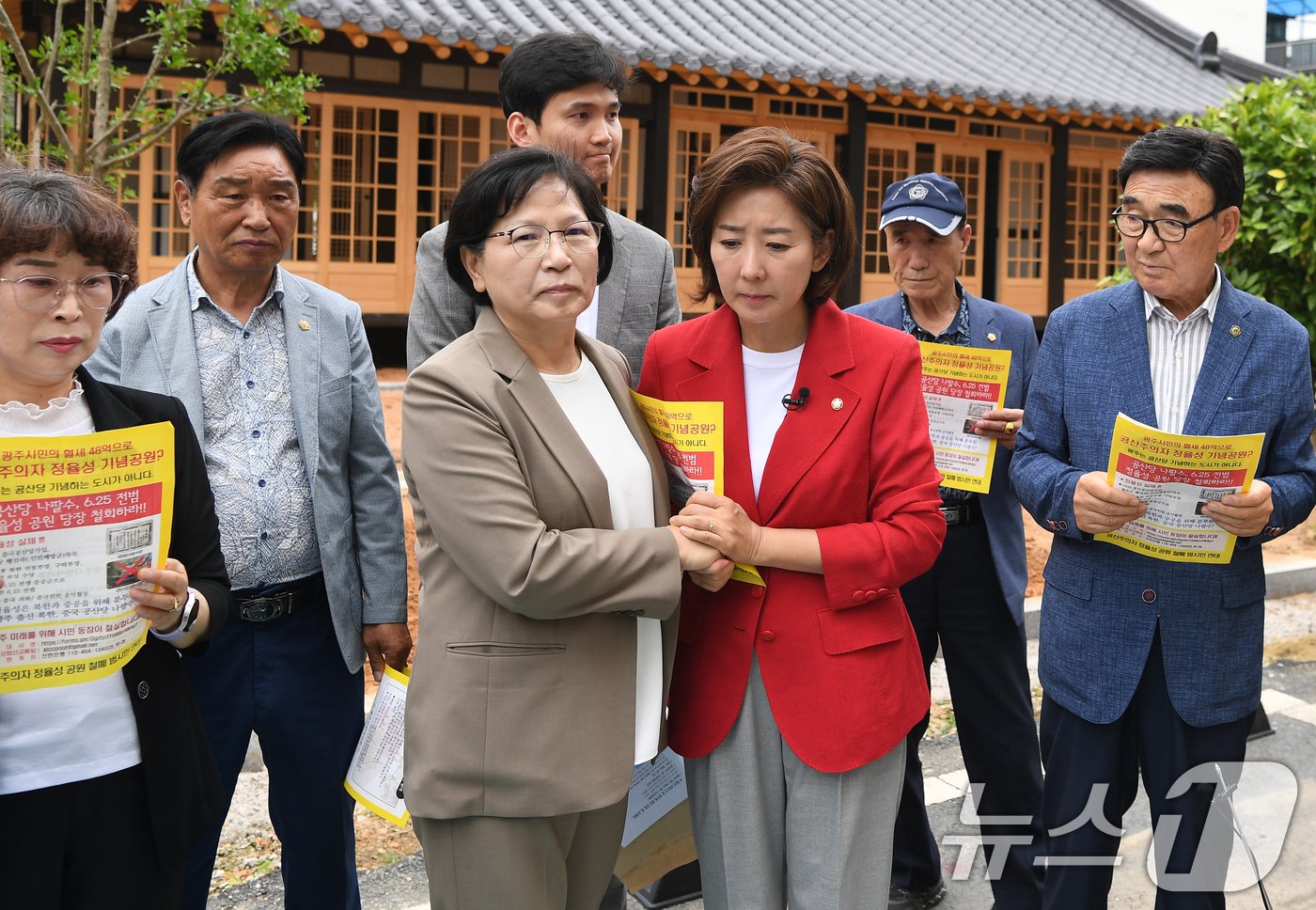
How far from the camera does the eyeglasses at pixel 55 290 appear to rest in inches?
79.6

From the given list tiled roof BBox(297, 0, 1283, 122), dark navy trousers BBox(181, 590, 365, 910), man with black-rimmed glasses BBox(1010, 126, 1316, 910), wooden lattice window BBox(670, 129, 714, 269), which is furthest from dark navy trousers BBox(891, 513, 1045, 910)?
wooden lattice window BBox(670, 129, 714, 269)

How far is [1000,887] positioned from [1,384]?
9.39 ft

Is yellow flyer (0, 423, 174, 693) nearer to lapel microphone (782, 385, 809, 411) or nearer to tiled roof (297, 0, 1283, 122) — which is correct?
lapel microphone (782, 385, 809, 411)

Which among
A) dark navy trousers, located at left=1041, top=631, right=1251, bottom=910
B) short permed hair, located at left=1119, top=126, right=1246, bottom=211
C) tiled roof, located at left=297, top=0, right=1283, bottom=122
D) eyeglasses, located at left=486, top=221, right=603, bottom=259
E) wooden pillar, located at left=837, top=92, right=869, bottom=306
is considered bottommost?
dark navy trousers, located at left=1041, top=631, right=1251, bottom=910

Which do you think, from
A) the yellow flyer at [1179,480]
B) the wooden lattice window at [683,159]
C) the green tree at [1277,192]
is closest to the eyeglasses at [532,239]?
the yellow flyer at [1179,480]

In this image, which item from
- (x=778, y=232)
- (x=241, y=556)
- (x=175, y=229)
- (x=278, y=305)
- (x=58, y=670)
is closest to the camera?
(x=58, y=670)

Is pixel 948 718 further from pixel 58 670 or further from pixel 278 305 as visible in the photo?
pixel 58 670

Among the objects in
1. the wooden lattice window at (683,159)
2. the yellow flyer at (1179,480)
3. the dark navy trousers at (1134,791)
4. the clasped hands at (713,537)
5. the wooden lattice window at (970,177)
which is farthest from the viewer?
the wooden lattice window at (970,177)

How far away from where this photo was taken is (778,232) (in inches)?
90.0

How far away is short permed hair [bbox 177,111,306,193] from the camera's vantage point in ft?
9.00

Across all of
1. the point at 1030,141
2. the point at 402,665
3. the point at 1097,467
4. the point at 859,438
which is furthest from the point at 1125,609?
the point at 1030,141

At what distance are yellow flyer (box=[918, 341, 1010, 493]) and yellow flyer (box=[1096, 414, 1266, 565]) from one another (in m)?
0.58

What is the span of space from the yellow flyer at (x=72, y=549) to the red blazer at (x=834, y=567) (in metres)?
1.08

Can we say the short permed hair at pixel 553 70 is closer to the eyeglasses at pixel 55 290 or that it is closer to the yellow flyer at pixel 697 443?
the yellow flyer at pixel 697 443
